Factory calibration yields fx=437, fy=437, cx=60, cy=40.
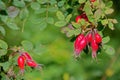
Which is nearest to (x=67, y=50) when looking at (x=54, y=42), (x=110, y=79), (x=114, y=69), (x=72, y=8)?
(x=54, y=42)

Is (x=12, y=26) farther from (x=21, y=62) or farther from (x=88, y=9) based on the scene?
(x=88, y=9)

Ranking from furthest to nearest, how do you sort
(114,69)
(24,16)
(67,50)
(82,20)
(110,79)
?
(67,50), (114,69), (110,79), (24,16), (82,20)

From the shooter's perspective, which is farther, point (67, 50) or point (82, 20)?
point (67, 50)

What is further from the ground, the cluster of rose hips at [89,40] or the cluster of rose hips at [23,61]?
the cluster of rose hips at [89,40]

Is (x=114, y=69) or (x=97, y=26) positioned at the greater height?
(x=97, y=26)

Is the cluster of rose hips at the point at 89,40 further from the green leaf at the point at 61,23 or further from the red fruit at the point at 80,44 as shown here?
the green leaf at the point at 61,23

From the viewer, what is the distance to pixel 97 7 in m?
2.22

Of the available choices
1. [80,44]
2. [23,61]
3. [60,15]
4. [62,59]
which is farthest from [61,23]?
[62,59]

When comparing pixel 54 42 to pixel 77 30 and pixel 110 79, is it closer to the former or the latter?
pixel 110 79

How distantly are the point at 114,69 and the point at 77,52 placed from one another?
243cm

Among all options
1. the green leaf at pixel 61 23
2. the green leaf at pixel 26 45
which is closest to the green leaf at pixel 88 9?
the green leaf at pixel 61 23

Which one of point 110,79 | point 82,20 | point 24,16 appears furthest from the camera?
point 110,79

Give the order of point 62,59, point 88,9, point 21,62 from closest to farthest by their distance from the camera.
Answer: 1. point 88,9
2. point 21,62
3. point 62,59

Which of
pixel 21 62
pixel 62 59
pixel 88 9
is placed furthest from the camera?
pixel 62 59
